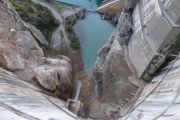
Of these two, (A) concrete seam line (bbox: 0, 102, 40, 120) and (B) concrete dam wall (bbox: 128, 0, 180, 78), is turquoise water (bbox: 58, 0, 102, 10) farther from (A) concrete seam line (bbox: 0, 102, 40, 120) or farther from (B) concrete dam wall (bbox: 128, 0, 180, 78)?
(A) concrete seam line (bbox: 0, 102, 40, 120)

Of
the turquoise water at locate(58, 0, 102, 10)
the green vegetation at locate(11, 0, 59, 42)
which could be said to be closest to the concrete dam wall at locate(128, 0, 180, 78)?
the green vegetation at locate(11, 0, 59, 42)

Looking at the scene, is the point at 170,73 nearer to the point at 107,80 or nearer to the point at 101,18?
the point at 107,80

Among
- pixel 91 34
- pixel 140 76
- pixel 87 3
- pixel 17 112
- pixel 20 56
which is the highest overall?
pixel 87 3

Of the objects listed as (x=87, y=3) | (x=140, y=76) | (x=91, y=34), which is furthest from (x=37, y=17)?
(x=140, y=76)

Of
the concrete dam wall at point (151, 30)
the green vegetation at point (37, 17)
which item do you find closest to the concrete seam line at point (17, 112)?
the concrete dam wall at point (151, 30)

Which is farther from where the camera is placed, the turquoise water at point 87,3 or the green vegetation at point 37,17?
→ the turquoise water at point 87,3

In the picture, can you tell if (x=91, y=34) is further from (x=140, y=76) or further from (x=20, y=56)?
(x=20, y=56)

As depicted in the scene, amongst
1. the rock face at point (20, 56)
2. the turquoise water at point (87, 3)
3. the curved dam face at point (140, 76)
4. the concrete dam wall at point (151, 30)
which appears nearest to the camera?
the curved dam face at point (140, 76)

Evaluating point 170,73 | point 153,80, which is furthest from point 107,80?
point 170,73

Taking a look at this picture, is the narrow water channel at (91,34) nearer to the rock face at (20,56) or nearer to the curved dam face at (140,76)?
the curved dam face at (140,76)
